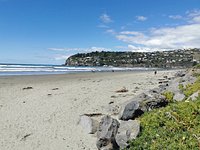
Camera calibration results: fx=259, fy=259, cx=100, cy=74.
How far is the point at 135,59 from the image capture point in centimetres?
14838

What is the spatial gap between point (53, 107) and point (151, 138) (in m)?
6.84

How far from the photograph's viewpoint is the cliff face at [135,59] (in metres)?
138

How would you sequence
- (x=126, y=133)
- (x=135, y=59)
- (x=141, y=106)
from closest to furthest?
(x=126, y=133) < (x=141, y=106) < (x=135, y=59)

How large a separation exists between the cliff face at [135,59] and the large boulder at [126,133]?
128267 millimetres

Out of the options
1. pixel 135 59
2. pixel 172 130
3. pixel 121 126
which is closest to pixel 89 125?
pixel 121 126

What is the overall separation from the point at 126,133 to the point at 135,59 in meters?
144

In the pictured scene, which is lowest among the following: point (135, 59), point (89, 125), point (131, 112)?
point (89, 125)

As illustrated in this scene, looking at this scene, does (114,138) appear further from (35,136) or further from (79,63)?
(79,63)

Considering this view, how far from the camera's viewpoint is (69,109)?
11320 millimetres

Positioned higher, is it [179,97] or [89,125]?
[179,97]

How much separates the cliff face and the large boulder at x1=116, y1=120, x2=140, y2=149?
421 ft

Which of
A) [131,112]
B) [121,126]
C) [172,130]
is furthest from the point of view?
[131,112]

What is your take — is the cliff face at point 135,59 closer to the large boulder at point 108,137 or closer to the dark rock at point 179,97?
the dark rock at point 179,97

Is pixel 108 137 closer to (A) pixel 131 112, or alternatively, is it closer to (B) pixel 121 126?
(B) pixel 121 126
